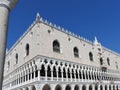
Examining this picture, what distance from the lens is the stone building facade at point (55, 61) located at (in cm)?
1961

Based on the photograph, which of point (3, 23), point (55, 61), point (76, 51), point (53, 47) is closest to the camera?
point (3, 23)

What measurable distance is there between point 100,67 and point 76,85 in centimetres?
947

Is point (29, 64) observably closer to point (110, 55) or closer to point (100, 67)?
point (100, 67)

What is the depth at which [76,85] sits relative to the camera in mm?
23422

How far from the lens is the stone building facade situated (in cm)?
1961

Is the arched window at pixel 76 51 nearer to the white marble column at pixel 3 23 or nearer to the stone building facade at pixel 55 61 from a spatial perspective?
the stone building facade at pixel 55 61

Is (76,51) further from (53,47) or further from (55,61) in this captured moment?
(55,61)

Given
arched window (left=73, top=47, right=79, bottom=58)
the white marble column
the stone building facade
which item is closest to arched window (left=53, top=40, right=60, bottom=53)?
the stone building facade

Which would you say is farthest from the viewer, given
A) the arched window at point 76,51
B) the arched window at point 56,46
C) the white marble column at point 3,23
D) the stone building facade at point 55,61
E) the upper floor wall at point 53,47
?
the arched window at point 76,51

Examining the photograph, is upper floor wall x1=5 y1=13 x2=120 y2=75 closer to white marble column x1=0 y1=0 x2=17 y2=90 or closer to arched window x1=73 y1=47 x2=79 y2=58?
arched window x1=73 y1=47 x2=79 y2=58

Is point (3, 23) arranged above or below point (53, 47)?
below

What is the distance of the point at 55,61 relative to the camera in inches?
830

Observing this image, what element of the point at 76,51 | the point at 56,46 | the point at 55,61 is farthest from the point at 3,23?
the point at 76,51

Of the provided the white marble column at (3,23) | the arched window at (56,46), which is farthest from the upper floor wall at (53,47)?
Answer: the white marble column at (3,23)
